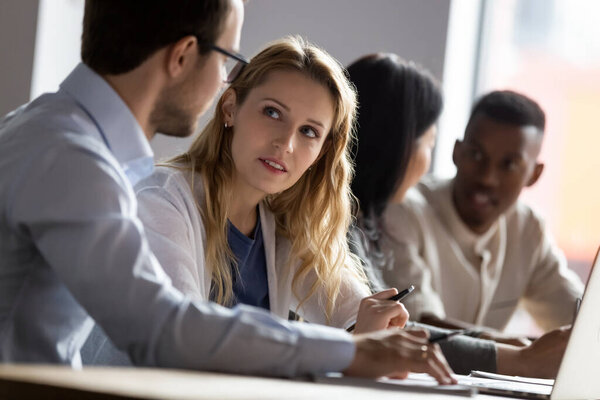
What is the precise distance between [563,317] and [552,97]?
4.88 feet

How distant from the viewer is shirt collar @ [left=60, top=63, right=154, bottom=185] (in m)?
1.24

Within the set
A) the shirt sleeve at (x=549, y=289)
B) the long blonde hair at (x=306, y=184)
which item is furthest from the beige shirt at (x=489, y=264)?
the long blonde hair at (x=306, y=184)

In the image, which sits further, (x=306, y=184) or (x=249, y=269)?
(x=306, y=184)

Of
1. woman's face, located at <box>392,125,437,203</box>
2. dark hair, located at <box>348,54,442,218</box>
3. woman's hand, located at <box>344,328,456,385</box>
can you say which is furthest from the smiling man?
woman's hand, located at <box>344,328,456,385</box>

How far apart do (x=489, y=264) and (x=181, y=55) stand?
2282 mm

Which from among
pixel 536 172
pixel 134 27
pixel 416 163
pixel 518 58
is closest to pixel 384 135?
pixel 416 163

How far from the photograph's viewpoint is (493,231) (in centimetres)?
335

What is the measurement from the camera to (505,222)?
341cm

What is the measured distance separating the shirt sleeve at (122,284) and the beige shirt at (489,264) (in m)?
2.01

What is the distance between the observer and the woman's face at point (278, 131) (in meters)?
1.92

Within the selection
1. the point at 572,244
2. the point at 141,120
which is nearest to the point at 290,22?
the point at 572,244

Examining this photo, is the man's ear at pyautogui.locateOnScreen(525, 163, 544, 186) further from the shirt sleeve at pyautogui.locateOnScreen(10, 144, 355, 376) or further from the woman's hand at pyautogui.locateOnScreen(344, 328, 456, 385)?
the shirt sleeve at pyautogui.locateOnScreen(10, 144, 355, 376)

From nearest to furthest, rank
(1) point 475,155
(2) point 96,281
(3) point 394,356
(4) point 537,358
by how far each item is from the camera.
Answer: (2) point 96,281 < (3) point 394,356 < (4) point 537,358 < (1) point 475,155

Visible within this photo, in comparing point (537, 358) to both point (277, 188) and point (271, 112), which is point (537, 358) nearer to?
point (277, 188)
